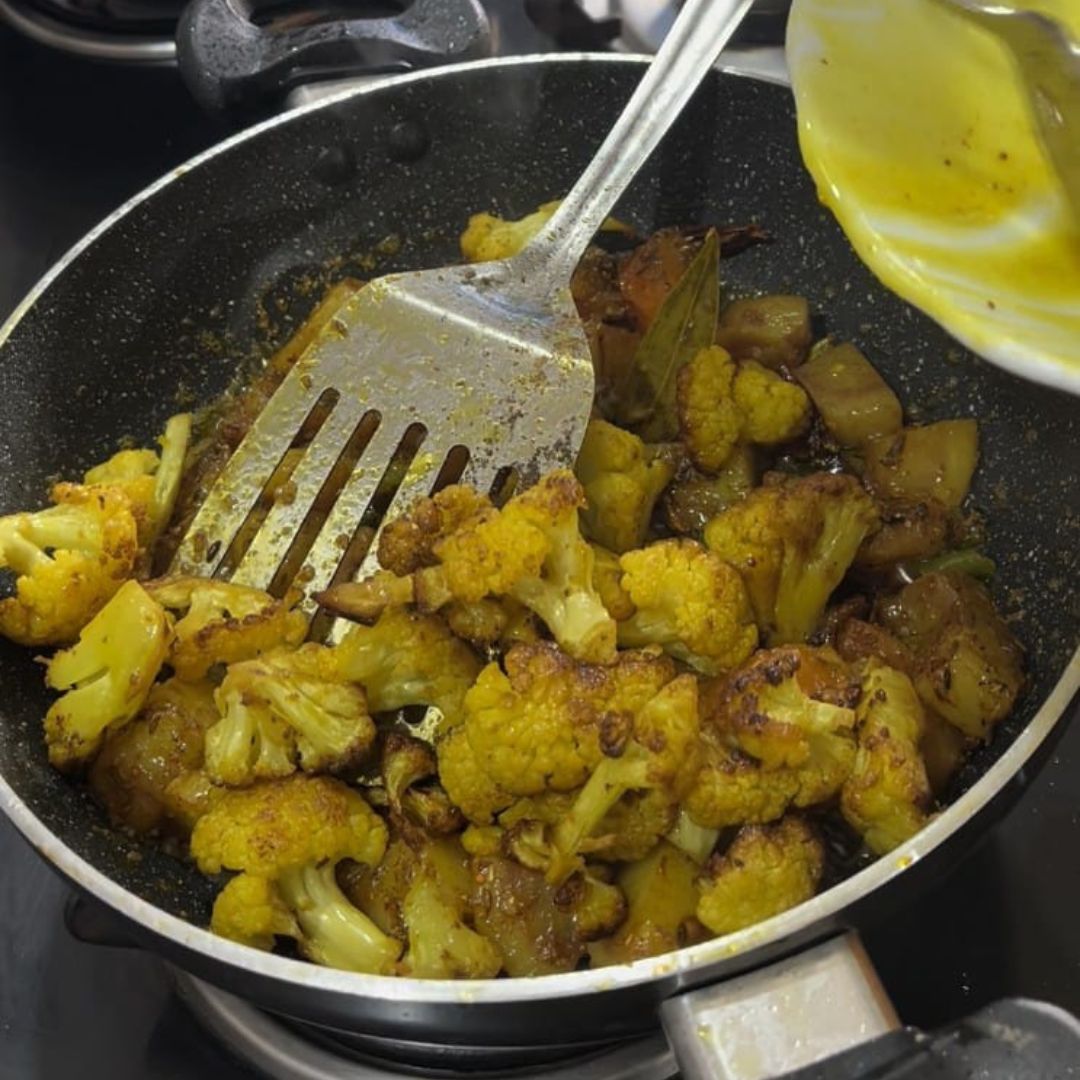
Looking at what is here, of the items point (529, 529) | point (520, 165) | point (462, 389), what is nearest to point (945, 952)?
point (529, 529)

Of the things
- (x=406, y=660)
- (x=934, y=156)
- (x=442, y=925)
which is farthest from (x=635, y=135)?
(x=442, y=925)

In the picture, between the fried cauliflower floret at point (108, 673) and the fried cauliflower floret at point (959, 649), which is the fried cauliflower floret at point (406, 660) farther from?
the fried cauliflower floret at point (959, 649)

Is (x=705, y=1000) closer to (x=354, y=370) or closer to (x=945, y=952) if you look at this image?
(x=945, y=952)

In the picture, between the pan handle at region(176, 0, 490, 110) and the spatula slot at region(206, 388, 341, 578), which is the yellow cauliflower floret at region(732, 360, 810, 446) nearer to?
the spatula slot at region(206, 388, 341, 578)

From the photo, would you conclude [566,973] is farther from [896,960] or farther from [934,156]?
[934,156]

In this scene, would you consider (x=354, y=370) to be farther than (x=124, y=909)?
Yes

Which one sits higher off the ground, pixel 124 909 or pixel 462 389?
pixel 462 389

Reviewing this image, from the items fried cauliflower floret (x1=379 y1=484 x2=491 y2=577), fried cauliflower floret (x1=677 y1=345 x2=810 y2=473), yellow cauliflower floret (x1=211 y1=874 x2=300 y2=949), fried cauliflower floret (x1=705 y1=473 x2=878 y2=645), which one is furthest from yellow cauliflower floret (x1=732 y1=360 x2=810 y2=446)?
yellow cauliflower floret (x1=211 y1=874 x2=300 y2=949)
